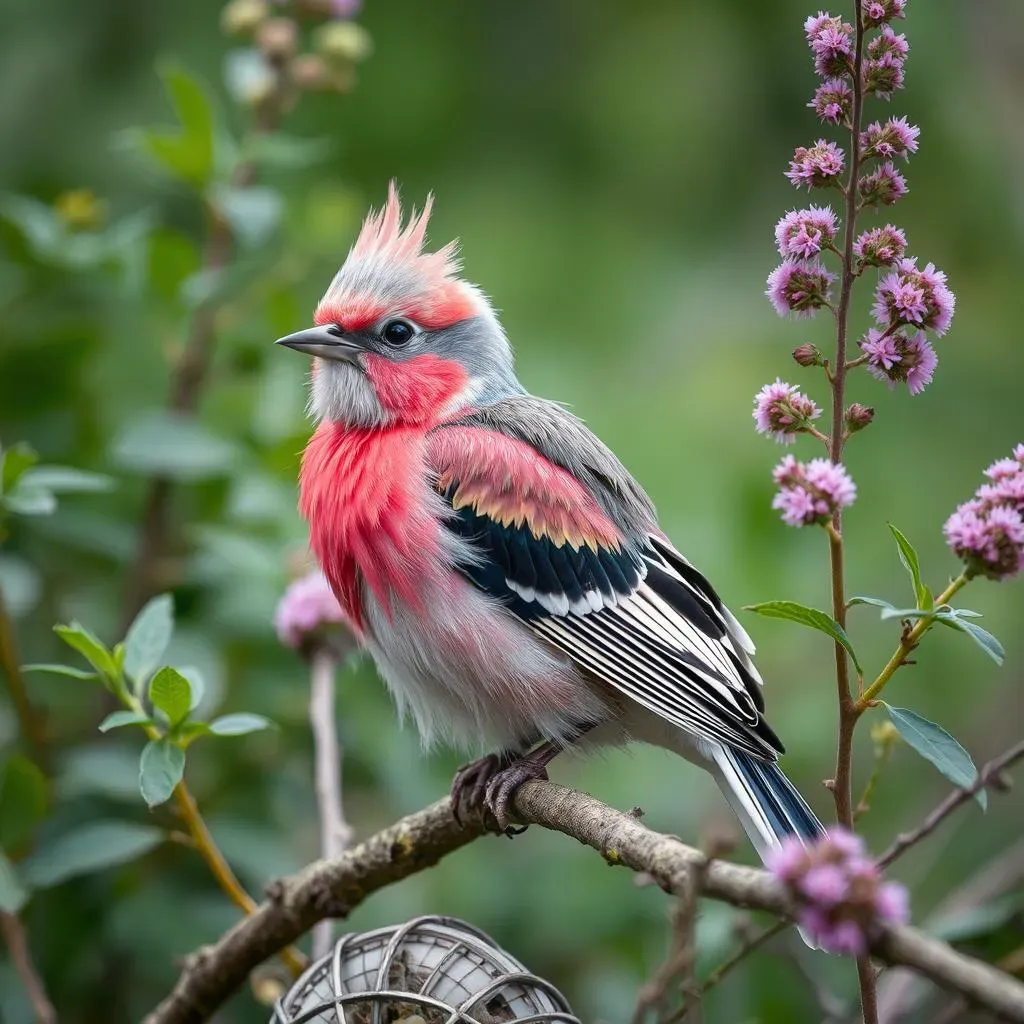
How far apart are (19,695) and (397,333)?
54.2 inches

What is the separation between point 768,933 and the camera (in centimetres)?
246

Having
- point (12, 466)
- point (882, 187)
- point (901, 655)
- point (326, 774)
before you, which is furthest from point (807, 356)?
point (12, 466)

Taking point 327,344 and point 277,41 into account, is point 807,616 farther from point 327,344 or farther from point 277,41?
point 277,41

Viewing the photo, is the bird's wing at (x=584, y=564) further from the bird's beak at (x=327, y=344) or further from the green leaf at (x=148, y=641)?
the green leaf at (x=148, y=641)

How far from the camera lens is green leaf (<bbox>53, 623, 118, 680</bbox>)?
265 centimetres

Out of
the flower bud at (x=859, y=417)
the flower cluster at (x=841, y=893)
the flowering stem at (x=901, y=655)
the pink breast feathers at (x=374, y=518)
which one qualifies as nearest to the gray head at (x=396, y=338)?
the pink breast feathers at (x=374, y=518)

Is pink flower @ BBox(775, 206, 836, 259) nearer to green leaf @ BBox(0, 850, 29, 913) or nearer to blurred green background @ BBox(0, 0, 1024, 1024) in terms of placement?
blurred green background @ BBox(0, 0, 1024, 1024)

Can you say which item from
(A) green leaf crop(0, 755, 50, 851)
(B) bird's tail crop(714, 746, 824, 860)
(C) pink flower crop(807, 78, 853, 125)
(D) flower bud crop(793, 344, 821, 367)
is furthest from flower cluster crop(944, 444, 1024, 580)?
(A) green leaf crop(0, 755, 50, 851)

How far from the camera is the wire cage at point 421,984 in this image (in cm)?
230

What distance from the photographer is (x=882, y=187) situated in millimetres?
2123

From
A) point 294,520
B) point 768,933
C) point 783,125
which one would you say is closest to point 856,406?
point 768,933

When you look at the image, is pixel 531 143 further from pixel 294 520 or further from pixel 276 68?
pixel 294 520

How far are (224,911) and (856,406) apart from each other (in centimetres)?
244

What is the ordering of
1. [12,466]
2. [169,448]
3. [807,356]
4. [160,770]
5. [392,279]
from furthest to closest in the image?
[169,448], [392,279], [12,466], [160,770], [807,356]
